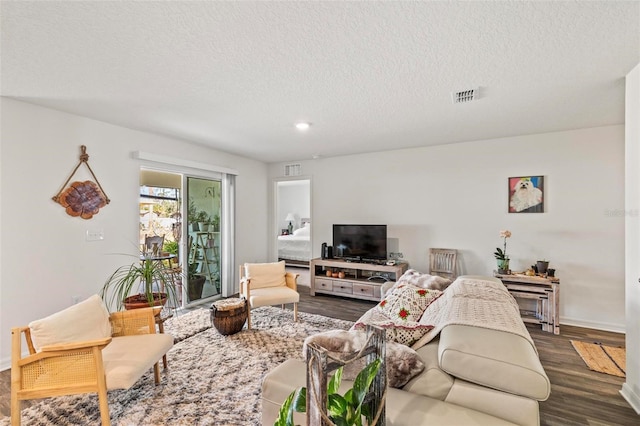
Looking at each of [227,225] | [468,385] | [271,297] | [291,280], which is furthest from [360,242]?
[468,385]

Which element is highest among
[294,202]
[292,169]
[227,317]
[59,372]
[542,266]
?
[292,169]

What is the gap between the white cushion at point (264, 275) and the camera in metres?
3.88

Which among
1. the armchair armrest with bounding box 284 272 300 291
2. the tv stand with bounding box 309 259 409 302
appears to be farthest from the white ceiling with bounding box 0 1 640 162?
the tv stand with bounding box 309 259 409 302

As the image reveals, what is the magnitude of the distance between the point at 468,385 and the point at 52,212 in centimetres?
391

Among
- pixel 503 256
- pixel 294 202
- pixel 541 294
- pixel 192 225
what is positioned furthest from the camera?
pixel 294 202

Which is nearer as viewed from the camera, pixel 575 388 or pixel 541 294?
pixel 575 388

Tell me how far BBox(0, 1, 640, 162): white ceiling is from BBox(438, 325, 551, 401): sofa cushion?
1718 mm

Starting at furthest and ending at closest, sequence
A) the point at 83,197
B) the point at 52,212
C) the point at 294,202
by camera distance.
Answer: the point at 294,202 < the point at 83,197 < the point at 52,212

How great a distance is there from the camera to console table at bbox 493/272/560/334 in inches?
131

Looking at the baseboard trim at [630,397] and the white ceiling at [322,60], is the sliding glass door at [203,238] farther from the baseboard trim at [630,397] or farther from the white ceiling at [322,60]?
the baseboard trim at [630,397]

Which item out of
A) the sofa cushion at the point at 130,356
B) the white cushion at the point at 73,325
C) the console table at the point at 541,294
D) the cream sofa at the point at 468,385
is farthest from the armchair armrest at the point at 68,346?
the console table at the point at 541,294

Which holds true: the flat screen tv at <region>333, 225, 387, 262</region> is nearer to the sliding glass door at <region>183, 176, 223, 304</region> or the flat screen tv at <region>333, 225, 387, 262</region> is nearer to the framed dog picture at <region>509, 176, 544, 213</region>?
the framed dog picture at <region>509, 176, 544, 213</region>

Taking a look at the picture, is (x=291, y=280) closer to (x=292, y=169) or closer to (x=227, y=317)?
(x=227, y=317)

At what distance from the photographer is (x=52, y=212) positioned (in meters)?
2.91
